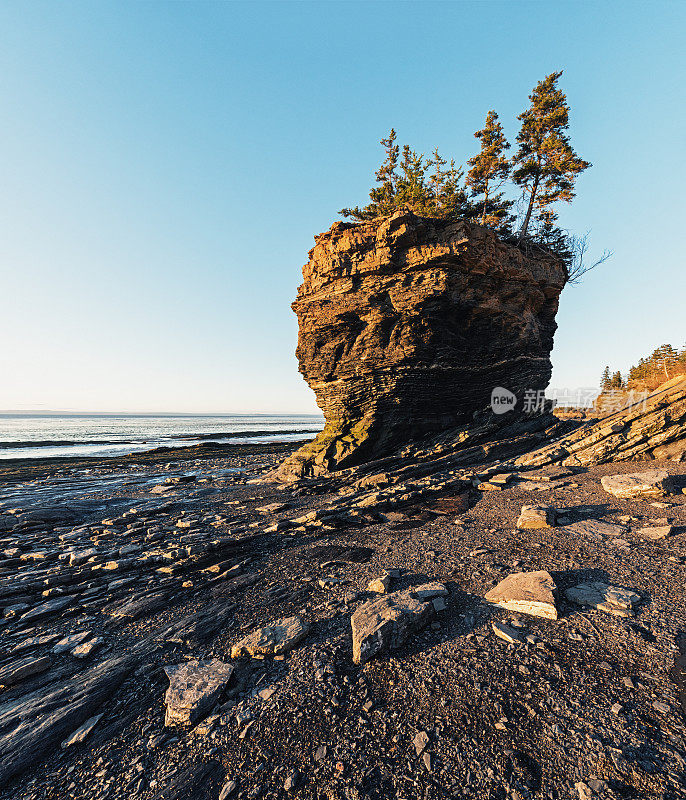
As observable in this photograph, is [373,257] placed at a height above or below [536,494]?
above

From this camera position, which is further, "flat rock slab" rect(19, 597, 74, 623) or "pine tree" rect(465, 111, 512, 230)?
"pine tree" rect(465, 111, 512, 230)

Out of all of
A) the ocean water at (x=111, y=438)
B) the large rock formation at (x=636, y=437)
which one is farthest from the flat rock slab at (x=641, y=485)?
the ocean water at (x=111, y=438)

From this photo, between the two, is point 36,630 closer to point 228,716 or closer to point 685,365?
point 228,716

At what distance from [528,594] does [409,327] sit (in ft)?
50.3

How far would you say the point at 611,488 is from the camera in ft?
40.2

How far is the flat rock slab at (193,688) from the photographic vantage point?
4.46 meters

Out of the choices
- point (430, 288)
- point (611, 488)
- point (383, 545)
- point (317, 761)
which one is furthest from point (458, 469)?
point (317, 761)

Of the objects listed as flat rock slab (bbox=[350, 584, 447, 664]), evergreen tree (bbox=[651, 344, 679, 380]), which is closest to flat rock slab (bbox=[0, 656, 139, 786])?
flat rock slab (bbox=[350, 584, 447, 664])

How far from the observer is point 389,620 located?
19.1 feet

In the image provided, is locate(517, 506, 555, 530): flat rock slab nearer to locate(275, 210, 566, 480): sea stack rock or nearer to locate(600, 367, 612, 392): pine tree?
locate(275, 210, 566, 480): sea stack rock

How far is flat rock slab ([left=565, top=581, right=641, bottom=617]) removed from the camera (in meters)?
6.11

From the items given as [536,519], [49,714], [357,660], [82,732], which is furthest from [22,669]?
[536,519]

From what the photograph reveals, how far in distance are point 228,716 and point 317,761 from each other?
147cm

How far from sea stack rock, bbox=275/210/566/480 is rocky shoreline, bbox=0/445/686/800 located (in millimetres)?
9471
